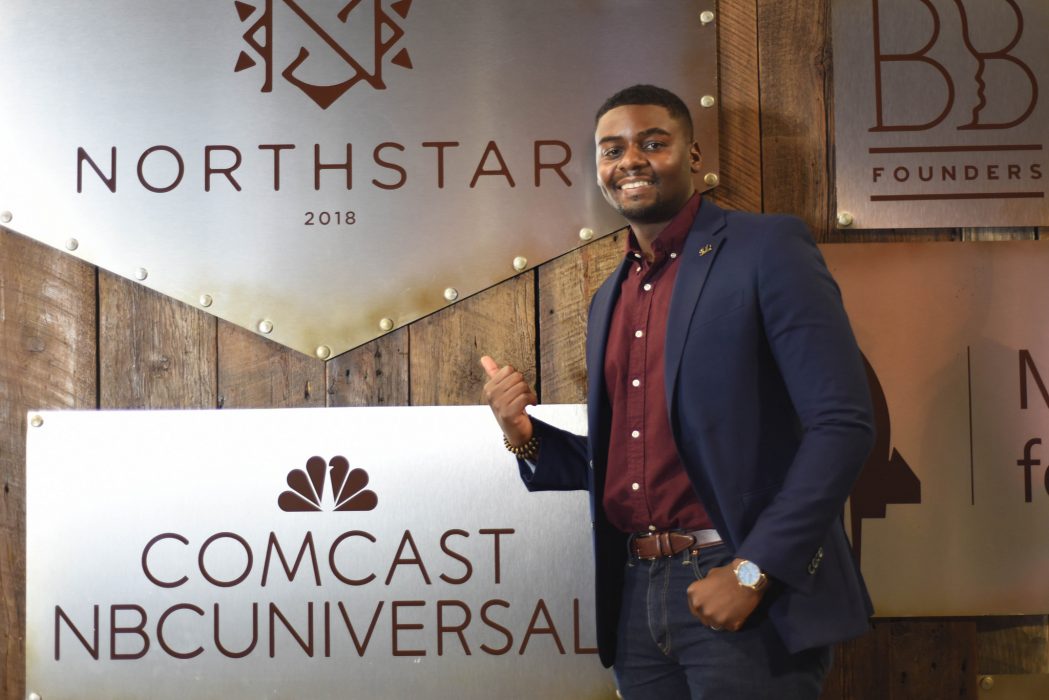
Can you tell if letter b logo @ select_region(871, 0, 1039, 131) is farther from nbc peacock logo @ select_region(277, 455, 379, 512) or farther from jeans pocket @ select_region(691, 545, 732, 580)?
nbc peacock logo @ select_region(277, 455, 379, 512)

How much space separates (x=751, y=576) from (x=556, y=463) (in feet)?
1.47

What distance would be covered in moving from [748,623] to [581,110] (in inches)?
37.0

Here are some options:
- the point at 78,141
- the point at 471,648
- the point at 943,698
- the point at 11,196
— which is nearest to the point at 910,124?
the point at 943,698

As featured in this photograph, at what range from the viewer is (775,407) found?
120 centimetres

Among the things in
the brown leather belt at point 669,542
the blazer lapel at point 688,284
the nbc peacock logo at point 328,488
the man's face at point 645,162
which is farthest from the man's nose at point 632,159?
the nbc peacock logo at point 328,488

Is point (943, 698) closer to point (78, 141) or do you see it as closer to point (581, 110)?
point (581, 110)

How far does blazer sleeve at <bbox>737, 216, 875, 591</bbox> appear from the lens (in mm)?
1080

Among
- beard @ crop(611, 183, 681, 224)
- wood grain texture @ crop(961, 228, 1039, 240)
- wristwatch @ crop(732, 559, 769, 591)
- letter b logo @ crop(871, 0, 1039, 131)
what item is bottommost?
wristwatch @ crop(732, 559, 769, 591)

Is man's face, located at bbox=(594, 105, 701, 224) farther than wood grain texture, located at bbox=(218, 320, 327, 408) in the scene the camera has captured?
No

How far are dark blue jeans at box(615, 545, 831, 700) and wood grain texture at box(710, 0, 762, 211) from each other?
73 centimetres

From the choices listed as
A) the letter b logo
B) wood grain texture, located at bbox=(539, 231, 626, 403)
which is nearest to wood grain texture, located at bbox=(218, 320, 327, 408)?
wood grain texture, located at bbox=(539, 231, 626, 403)

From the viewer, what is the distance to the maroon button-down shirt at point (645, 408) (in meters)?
1.23

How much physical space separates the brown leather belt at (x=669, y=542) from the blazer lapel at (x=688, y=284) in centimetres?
14

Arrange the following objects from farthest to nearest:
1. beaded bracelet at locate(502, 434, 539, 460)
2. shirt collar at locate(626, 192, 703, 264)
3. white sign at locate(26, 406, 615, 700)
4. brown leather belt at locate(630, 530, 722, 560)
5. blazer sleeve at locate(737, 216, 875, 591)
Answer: white sign at locate(26, 406, 615, 700) < beaded bracelet at locate(502, 434, 539, 460) < shirt collar at locate(626, 192, 703, 264) < brown leather belt at locate(630, 530, 722, 560) < blazer sleeve at locate(737, 216, 875, 591)
